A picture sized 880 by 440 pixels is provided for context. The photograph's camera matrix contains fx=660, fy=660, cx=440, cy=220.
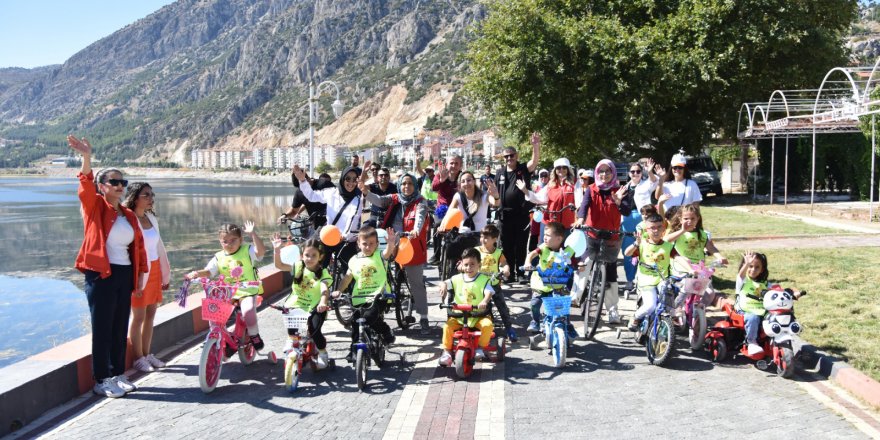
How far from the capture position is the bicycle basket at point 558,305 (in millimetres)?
5891

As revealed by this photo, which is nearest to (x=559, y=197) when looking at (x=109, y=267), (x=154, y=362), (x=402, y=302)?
(x=402, y=302)

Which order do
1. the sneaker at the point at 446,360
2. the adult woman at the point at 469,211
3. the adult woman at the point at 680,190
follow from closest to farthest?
1. the sneaker at the point at 446,360
2. the adult woman at the point at 469,211
3. the adult woman at the point at 680,190

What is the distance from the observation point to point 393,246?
250 inches

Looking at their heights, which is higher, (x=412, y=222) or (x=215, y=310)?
(x=412, y=222)

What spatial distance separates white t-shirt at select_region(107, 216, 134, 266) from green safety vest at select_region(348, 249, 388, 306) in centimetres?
187

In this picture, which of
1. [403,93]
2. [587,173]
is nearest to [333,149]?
[403,93]

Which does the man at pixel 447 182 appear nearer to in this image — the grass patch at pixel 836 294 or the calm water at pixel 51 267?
the grass patch at pixel 836 294

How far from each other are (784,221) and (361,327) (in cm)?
1486

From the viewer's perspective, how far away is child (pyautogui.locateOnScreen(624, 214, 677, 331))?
6175mm

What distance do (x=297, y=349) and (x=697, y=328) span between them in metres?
3.69

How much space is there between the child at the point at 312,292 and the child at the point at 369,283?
17 centimetres

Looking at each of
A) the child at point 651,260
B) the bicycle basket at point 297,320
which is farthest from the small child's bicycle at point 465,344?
the child at point 651,260

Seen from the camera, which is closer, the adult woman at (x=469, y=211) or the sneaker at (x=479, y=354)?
the sneaker at (x=479, y=354)

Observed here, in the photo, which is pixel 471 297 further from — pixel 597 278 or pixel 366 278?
pixel 597 278
